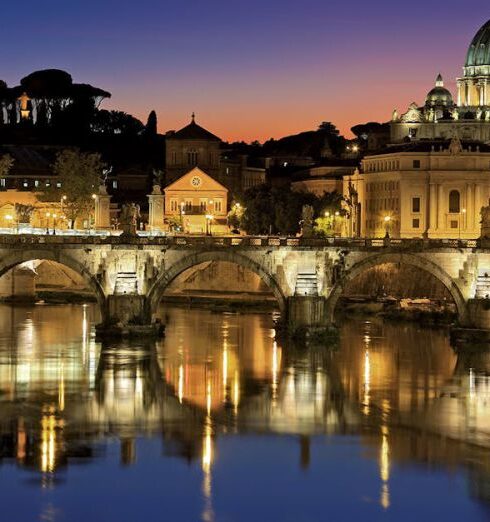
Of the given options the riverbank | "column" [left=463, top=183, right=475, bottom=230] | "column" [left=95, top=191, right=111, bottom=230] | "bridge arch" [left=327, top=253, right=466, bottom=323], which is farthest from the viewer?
"column" [left=463, top=183, right=475, bottom=230]

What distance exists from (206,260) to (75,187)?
136 feet

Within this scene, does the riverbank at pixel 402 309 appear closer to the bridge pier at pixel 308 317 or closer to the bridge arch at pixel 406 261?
the bridge arch at pixel 406 261

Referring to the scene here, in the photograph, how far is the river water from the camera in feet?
129

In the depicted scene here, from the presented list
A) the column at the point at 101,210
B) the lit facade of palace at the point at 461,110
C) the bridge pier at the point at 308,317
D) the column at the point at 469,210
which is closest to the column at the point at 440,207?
the column at the point at 469,210

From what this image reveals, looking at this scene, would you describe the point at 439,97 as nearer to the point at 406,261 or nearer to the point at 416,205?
the point at 416,205

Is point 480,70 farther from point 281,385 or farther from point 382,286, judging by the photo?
point 281,385

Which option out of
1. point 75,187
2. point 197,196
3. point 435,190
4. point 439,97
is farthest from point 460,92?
point 75,187

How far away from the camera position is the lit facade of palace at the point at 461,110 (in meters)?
132

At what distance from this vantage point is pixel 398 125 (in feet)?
437

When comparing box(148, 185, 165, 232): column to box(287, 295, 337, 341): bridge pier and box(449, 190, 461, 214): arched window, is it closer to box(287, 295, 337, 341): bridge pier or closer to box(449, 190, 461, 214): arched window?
box(287, 295, 337, 341): bridge pier

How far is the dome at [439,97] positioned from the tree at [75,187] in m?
33.8

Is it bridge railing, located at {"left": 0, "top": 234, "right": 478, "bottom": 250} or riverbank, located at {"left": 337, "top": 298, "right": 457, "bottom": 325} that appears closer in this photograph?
bridge railing, located at {"left": 0, "top": 234, "right": 478, "bottom": 250}

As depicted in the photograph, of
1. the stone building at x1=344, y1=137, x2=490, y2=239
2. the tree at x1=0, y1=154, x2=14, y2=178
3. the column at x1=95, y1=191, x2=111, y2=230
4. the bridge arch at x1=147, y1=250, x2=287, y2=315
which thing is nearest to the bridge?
the bridge arch at x1=147, y1=250, x2=287, y2=315

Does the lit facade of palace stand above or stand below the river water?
above
